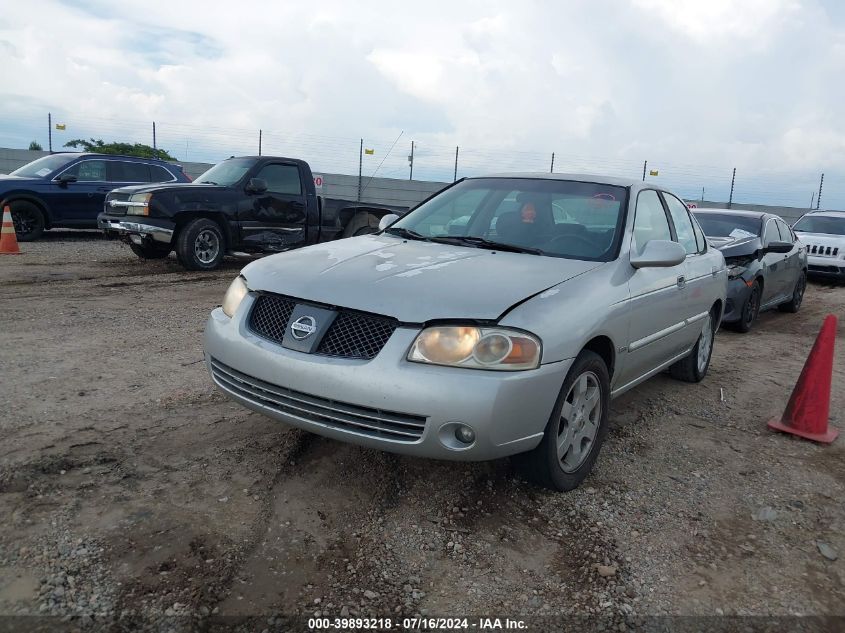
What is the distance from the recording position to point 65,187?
477 inches

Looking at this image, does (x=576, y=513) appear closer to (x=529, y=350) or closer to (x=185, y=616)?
(x=529, y=350)

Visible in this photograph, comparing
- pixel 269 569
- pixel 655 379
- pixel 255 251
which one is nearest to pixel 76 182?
pixel 255 251

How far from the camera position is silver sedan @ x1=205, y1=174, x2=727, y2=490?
278 cm

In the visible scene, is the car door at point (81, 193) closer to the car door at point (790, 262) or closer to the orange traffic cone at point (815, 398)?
the car door at point (790, 262)

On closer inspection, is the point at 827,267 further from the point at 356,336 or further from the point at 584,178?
the point at 356,336

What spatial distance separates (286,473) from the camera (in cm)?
338

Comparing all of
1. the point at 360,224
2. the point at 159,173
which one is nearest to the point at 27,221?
the point at 159,173

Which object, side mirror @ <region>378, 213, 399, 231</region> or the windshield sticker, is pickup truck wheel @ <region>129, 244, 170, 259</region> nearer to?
side mirror @ <region>378, 213, 399, 231</region>

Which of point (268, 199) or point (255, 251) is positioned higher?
point (268, 199)

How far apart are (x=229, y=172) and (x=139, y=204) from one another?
1.51m

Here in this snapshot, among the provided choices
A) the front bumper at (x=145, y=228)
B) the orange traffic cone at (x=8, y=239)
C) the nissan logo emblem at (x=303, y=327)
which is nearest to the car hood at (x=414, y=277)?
the nissan logo emblem at (x=303, y=327)

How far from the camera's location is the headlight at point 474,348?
9.15ft

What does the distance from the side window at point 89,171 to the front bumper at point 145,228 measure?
10.3 feet

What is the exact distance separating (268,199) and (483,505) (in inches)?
314
